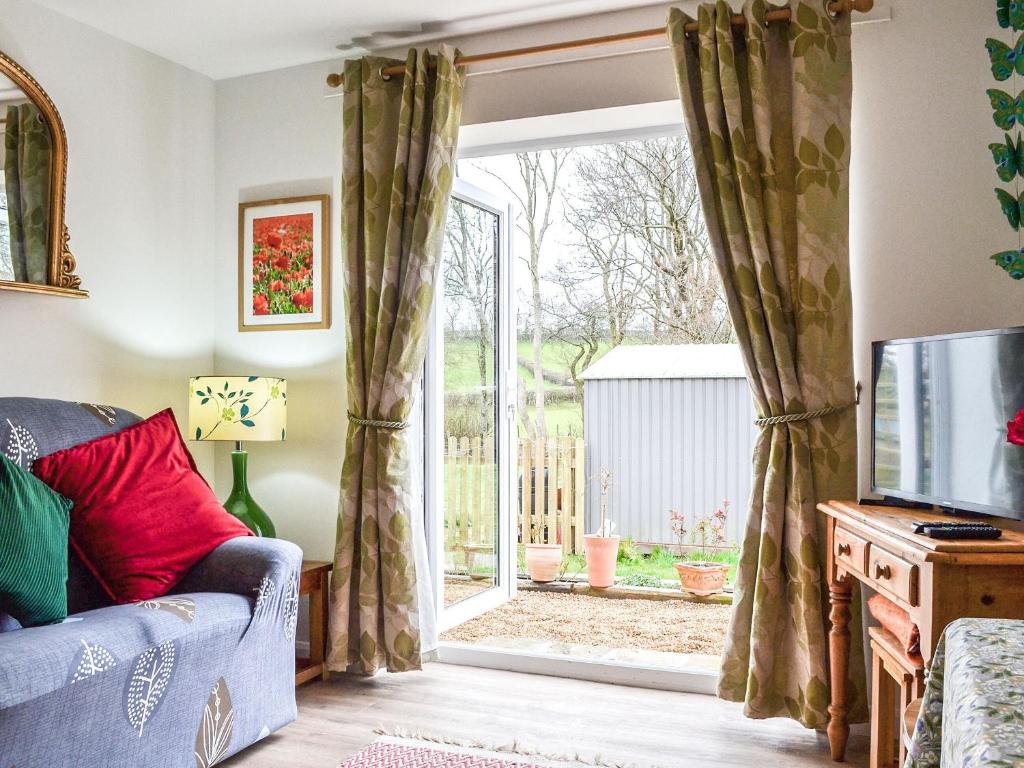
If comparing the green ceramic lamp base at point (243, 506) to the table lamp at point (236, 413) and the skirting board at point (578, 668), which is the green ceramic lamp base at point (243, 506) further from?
the skirting board at point (578, 668)

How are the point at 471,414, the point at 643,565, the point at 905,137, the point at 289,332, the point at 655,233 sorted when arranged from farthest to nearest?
the point at 655,233
the point at 643,565
the point at 471,414
the point at 289,332
the point at 905,137

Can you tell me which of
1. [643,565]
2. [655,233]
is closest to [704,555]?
[643,565]

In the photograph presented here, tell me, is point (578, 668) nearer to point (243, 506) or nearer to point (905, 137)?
point (243, 506)

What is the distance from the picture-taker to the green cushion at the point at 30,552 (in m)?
2.11

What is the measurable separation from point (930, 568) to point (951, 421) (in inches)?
23.9

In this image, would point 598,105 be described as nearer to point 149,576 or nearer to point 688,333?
point 149,576

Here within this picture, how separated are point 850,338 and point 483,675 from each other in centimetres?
188

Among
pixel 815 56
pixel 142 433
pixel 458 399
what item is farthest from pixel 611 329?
pixel 142 433

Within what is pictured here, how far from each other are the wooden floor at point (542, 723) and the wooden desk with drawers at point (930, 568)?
733mm

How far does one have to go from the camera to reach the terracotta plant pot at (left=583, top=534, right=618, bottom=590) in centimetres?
495

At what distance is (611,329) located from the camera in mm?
6238

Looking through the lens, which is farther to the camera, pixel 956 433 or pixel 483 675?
pixel 483 675

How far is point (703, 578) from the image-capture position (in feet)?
15.5

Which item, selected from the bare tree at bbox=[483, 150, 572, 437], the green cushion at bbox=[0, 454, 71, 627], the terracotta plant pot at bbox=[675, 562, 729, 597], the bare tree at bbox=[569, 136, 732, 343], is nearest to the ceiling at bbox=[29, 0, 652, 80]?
the green cushion at bbox=[0, 454, 71, 627]
